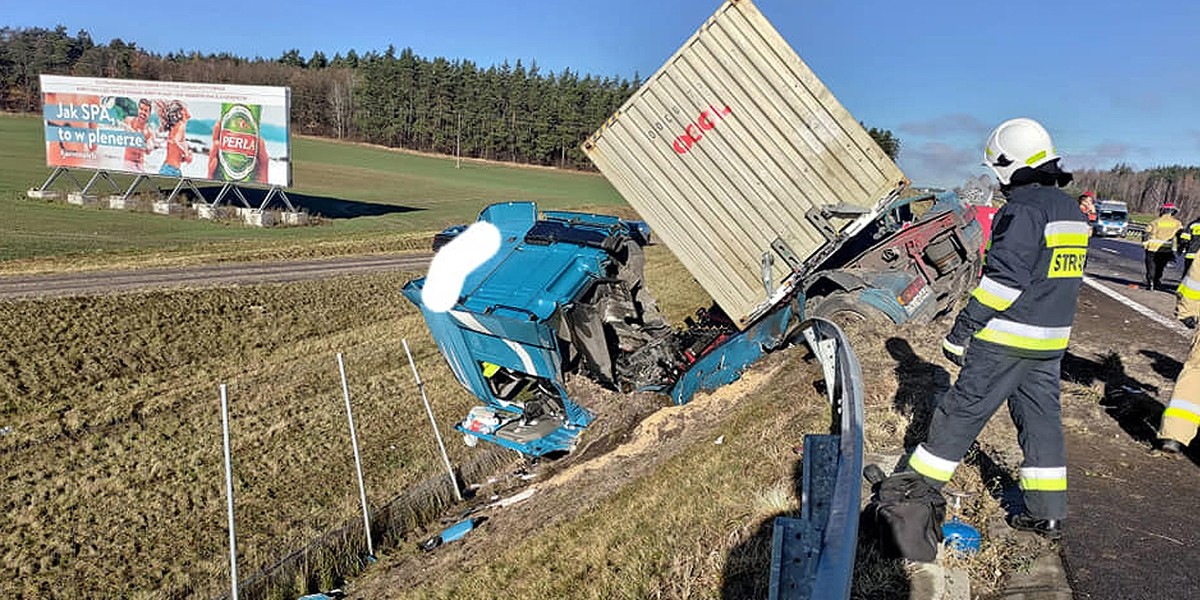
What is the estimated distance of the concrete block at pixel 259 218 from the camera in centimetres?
2700

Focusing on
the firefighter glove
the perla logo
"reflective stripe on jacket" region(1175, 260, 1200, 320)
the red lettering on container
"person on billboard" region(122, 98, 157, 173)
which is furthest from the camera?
"person on billboard" region(122, 98, 157, 173)

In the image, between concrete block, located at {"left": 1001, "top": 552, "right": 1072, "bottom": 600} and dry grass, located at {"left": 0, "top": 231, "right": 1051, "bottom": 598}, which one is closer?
concrete block, located at {"left": 1001, "top": 552, "right": 1072, "bottom": 600}

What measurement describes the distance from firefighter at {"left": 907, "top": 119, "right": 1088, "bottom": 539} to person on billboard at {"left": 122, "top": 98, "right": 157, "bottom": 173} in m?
29.6

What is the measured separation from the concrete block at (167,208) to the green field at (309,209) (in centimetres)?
40

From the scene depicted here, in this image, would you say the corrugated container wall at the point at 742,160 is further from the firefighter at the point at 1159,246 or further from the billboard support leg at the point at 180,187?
the billboard support leg at the point at 180,187

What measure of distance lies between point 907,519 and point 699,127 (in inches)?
228

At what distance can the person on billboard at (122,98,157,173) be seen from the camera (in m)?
27.0

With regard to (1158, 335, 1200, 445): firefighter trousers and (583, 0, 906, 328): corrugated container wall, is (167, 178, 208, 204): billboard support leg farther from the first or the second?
(1158, 335, 1200, 445): firefighter trousers

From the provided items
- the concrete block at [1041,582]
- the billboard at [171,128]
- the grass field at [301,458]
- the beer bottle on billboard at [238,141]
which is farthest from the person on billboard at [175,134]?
the concrete block at [1041,582]

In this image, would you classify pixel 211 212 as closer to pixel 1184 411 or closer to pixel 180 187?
pixel 180 187

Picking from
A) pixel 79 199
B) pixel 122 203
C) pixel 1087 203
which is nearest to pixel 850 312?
pixel 1087 203

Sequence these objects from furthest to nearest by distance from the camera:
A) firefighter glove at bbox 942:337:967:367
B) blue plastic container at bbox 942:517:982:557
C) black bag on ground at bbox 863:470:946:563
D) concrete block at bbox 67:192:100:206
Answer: concrete block at bbox 67:192:100:206 < firefighter glove at bbox 942:337:967:367 < blue plastic container at bbox 942:517:982:557 < black bag on ground at bbox 863:470:946:563

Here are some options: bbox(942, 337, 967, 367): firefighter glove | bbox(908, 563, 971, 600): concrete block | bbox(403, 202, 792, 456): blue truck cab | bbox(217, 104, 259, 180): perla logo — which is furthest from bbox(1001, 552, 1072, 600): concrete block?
bbox(217, 104, 259, 180): perla logo

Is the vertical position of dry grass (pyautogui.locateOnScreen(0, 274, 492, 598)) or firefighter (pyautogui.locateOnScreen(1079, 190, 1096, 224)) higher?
firefighter (pyautogui.locateOnScreen(1079, 190, 1096, 224))
